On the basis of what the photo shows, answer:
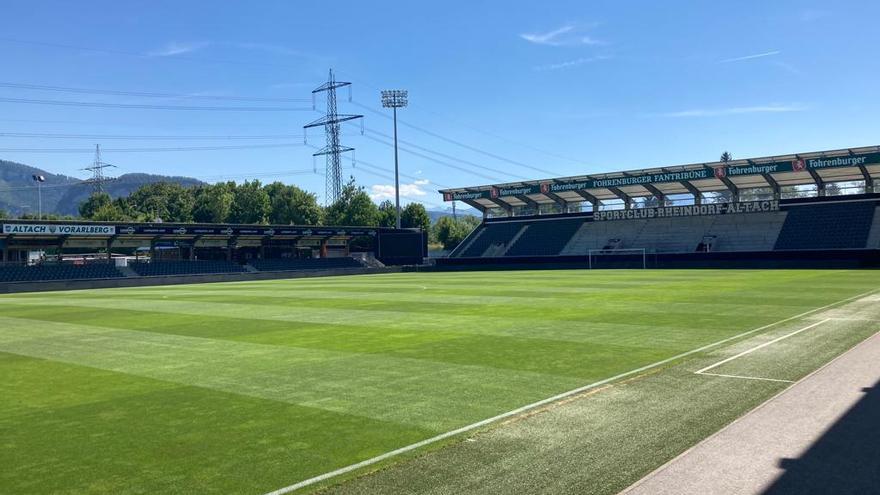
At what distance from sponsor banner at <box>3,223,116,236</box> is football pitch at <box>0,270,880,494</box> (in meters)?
36.5

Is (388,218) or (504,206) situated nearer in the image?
Answer: (504,206)

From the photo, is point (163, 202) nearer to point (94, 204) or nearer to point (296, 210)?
point (94, 204)

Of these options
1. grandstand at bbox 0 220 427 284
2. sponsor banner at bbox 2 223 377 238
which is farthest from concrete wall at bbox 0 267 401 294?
sponsor banner at bbox 2 223 377 238

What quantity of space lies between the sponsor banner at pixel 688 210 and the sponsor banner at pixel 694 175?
5062mm

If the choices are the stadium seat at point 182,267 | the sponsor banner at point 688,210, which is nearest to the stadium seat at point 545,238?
the sponsor banner at point 688,210

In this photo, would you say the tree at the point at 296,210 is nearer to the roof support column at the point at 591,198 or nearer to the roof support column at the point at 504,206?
the roof support column at the point at 504,206

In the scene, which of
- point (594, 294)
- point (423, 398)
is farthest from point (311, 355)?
point (594, 294)

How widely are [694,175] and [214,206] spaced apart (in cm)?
9374

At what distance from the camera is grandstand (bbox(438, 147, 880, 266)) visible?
2057 inches

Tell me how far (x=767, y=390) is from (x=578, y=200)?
64.5 m

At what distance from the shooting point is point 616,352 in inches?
502

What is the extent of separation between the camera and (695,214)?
204ft

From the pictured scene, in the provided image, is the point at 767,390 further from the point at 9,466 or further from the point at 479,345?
the point at 9,466

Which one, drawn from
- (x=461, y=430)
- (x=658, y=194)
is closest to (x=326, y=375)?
(x=461, y=430)
